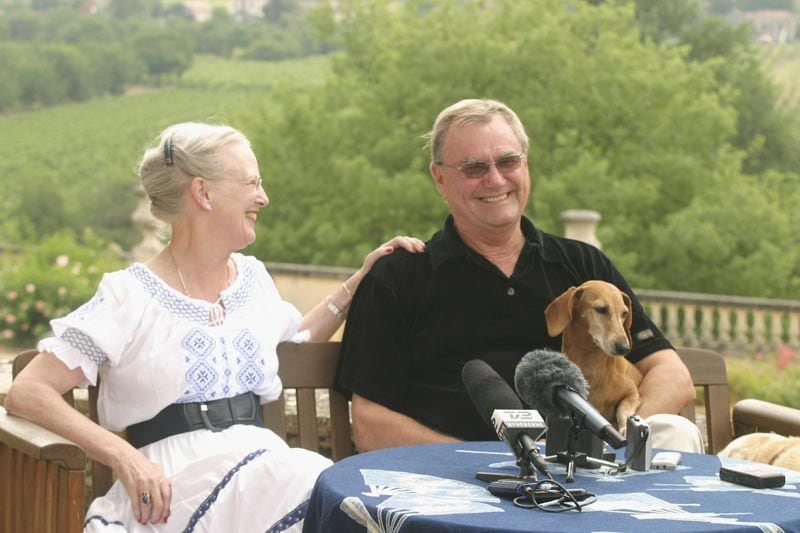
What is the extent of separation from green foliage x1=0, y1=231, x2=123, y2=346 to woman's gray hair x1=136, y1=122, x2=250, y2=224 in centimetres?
1064

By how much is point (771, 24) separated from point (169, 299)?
186 ft

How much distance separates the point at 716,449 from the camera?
4.24 metres

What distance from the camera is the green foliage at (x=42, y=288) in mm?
14391

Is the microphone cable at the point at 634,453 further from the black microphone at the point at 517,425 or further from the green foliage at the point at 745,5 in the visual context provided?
the green foliage at the point at 745,5

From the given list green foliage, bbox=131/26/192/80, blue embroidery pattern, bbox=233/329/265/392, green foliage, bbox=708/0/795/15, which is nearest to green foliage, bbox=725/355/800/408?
blue embroidery pattern, bbox=233/329/265/392

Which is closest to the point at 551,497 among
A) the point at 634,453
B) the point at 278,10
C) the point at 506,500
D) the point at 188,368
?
the point at 506,500

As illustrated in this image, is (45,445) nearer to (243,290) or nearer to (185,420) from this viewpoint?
(185,420)

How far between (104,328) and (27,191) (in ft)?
167

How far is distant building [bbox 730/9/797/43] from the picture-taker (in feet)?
182

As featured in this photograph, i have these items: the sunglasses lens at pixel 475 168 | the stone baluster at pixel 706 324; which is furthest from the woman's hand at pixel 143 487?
the stone baluster at pixel 706 324

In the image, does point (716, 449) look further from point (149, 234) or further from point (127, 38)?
point (127, 38)

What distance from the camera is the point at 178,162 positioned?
3.69 metres

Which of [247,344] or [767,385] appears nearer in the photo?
[247,344]

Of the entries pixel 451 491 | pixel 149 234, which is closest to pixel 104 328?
pixel 451 491
